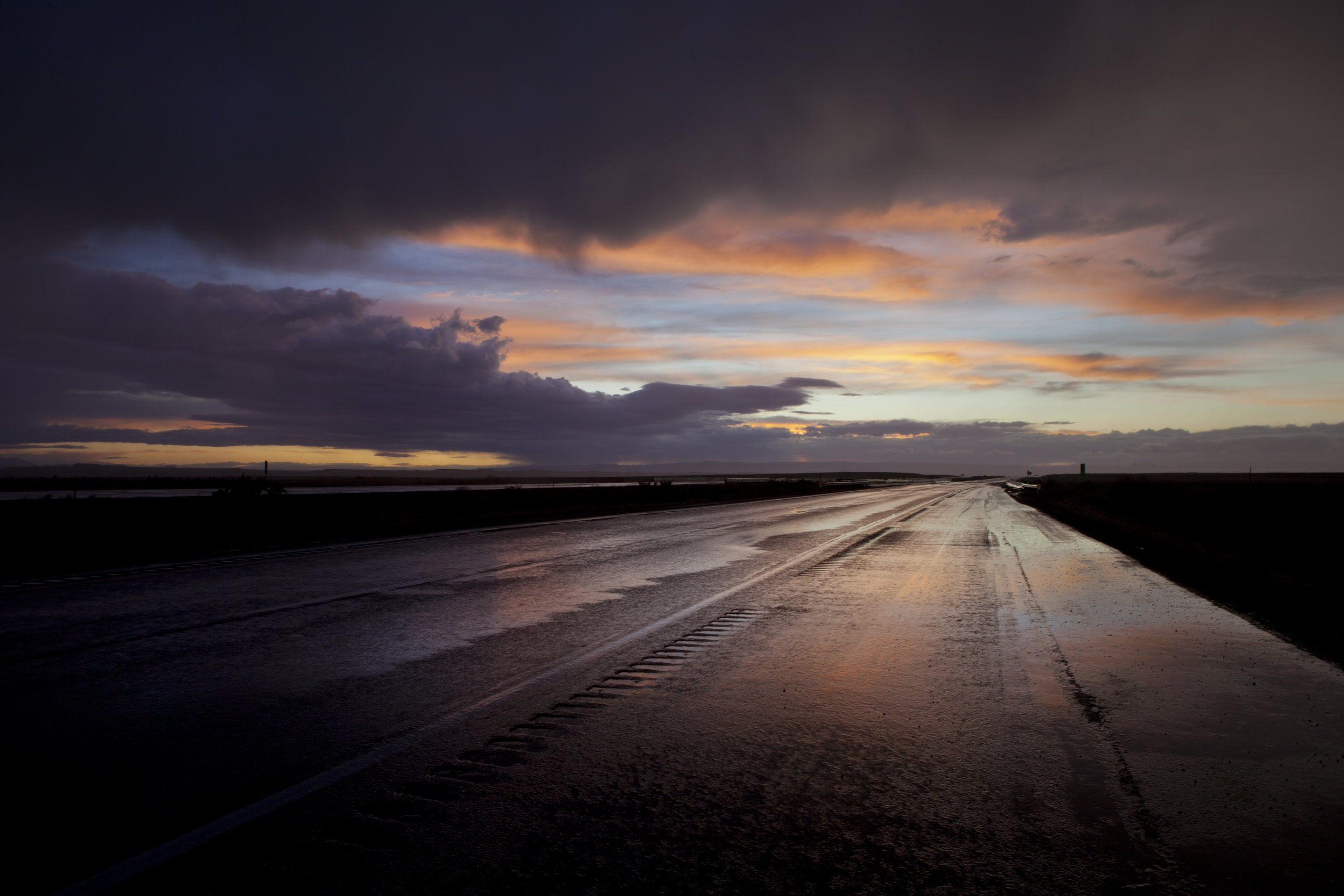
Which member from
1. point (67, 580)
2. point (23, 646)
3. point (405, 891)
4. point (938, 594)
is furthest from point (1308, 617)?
point (67, 580)

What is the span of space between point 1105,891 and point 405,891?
8.81 ft

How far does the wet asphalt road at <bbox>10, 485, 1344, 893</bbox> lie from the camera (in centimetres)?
320

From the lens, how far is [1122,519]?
3017 centimetres

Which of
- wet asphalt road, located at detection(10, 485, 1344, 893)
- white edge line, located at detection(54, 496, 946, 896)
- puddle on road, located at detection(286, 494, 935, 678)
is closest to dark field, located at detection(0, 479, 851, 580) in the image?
Result: wet asphalt road, located at detection(10, 485, 1344, 893)

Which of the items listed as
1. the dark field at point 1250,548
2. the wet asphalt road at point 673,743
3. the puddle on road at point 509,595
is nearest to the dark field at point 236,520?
the wet asphalt road at point 673,743

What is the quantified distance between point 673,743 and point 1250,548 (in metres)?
21.1

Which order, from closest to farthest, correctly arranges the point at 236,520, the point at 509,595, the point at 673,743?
1. the point at 673,743
2. the point at 509,595
3. the point at 236,520

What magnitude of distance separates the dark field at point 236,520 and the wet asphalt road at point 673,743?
6029mm

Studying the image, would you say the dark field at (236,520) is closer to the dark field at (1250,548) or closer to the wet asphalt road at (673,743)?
the wet asphalt road at (673,743)

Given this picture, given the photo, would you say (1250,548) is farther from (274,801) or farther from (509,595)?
(274,801)

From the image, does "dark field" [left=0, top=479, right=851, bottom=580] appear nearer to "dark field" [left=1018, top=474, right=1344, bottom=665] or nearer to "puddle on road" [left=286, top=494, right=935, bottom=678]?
"puddle on road" [left=286, top=494, right=935, bottom=678]

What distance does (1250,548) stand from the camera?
64.8 ft

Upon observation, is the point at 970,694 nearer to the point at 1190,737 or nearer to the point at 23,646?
the point at 1190,737

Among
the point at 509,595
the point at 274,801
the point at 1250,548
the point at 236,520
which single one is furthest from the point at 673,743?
the point at 236,520
